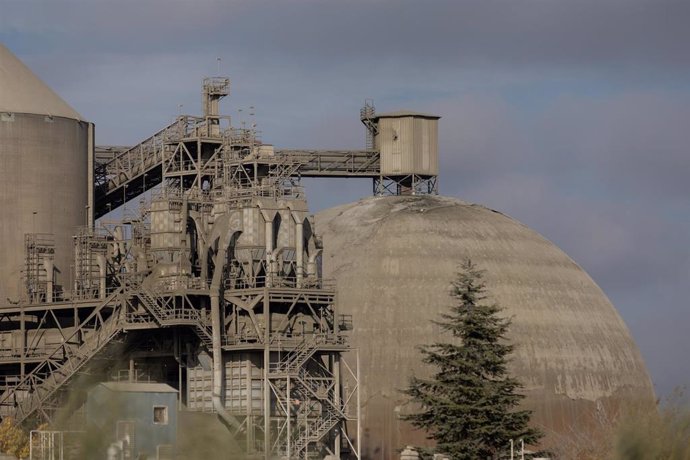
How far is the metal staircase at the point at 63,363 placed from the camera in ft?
235

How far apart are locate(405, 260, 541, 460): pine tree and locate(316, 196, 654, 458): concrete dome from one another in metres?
28.3

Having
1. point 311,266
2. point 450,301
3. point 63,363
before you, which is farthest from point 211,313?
point 450,301

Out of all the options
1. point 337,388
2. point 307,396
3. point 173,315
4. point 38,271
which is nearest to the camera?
point 173,315

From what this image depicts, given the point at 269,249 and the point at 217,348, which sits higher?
the point at 269,249

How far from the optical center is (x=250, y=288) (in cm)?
7131

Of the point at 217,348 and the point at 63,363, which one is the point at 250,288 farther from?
the point at 63,363

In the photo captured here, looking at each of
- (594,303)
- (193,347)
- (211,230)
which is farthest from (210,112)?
(594,303)

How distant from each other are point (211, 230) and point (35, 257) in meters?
9.78

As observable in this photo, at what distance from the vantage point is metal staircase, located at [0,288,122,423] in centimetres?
7169

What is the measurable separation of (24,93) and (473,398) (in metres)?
35.6

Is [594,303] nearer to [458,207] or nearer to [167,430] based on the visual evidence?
[458,207]

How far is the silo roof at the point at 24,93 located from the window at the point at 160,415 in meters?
26.1

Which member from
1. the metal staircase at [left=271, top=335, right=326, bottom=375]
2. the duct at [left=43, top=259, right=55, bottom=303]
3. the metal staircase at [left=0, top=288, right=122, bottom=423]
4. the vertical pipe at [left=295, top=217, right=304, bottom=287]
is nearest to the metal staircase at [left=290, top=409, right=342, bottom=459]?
the metal staircase at [left=271, top=335, right=326, bottom=375]

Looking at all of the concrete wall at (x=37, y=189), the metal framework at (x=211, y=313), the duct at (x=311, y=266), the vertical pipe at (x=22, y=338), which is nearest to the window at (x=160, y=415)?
the metal framework at (x=211, y=313)
